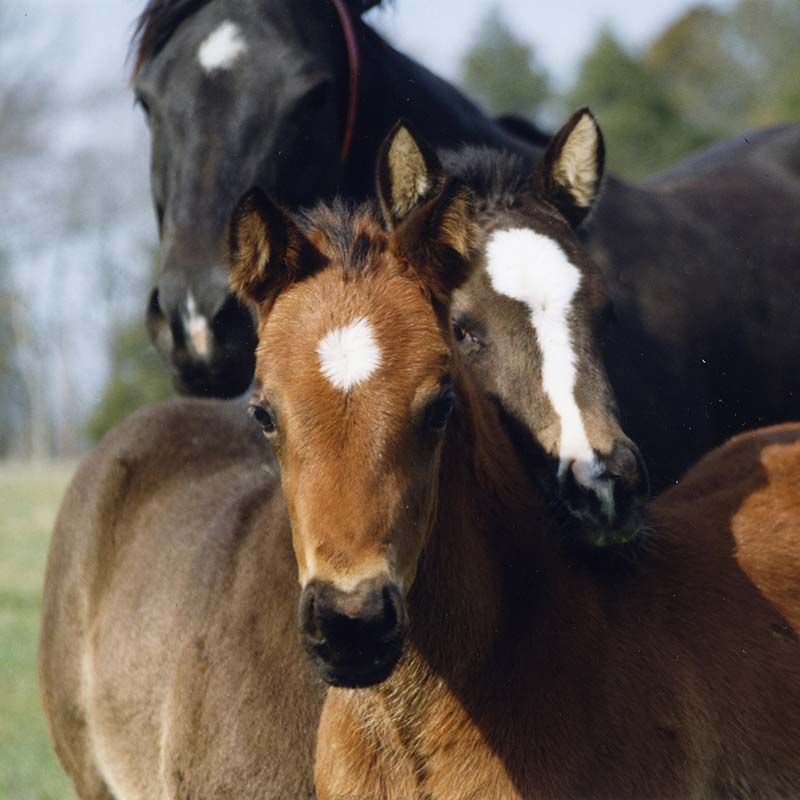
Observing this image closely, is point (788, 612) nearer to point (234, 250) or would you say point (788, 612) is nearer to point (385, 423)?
point (385, 423)

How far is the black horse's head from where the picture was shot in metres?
3.81

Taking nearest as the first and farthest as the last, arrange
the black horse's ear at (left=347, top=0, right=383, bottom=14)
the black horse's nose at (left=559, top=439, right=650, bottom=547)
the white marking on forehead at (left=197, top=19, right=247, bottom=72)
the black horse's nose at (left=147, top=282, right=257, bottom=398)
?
the black horse's nose at (left=559, top=439, right=650, bottom=547)
the black horse's nose at (left=147, top=282, right=257, bottom=398)
the white marking on forehead at (left=197, top=19, right=247, bottom=72)
the black horse's ear at (left=347, top=0, right=383, bottom=14)

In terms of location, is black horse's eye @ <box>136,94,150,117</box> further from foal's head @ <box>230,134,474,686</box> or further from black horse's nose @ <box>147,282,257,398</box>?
foal's head @ <box>230,134,474,686</box>

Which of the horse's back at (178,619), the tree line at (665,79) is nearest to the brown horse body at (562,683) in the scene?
the horse's back at (178,619)

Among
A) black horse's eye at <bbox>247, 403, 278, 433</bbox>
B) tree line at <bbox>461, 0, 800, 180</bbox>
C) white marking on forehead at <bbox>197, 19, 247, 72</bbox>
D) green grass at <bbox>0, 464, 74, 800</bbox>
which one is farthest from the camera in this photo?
tree line at <bbox>461, 0, 800, 180</bbox>

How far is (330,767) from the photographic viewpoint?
10.1ft

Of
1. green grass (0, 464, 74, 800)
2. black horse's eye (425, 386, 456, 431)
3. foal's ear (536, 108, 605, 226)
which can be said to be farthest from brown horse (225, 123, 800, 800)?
green grass (0, 464, 74, 800)

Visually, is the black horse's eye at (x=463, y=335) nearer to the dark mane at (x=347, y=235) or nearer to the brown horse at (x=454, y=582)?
the brown horse at (x=454, y=582)

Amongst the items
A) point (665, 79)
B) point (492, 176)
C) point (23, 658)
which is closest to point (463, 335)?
point (492, 176)

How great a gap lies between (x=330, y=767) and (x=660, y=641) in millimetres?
814

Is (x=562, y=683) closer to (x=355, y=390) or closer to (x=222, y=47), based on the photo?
(x=355, y=390)

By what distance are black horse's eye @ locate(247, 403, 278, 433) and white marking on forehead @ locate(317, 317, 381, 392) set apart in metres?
0.18

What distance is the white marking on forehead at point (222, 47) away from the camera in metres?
Result: 4.15

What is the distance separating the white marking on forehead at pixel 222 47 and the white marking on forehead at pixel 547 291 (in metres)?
1.11
